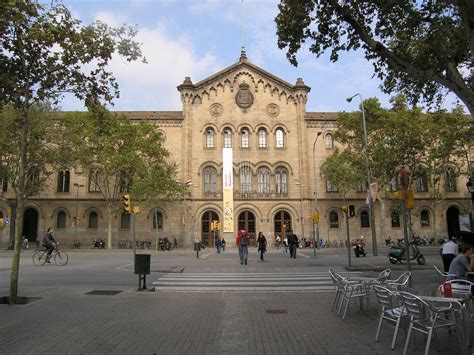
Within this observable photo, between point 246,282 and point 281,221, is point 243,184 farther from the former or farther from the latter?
point 246,282

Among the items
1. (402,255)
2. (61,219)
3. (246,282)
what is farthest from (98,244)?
(246,282)

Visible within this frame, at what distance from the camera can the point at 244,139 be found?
44.6m

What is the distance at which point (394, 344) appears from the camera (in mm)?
6055

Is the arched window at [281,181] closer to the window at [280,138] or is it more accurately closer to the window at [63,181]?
A: the window at [280,138]

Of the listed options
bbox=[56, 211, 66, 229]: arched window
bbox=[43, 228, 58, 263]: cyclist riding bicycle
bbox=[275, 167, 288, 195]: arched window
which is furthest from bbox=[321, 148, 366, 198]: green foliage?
bbox=[56, 211, 66, 229]: arched window

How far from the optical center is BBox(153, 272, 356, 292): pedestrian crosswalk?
40.9 feet

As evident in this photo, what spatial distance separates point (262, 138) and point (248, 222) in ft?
30.5

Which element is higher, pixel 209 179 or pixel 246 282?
pixel 209 179

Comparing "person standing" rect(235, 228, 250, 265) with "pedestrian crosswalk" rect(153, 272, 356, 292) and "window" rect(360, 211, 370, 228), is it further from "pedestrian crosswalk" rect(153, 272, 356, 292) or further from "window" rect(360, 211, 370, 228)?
"window" rect(360, 211, 370, 228)

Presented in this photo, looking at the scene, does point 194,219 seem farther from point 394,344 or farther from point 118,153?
point 394,344

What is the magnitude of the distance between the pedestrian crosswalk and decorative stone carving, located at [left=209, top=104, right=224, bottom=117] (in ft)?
99.0

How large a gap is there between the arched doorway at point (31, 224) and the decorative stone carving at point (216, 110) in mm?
21546

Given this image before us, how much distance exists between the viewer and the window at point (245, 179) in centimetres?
4333

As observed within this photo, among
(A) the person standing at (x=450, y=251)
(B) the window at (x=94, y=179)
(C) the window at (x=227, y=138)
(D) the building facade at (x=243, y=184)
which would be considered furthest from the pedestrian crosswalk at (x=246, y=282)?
(C) the window at (x=227, y=138)
